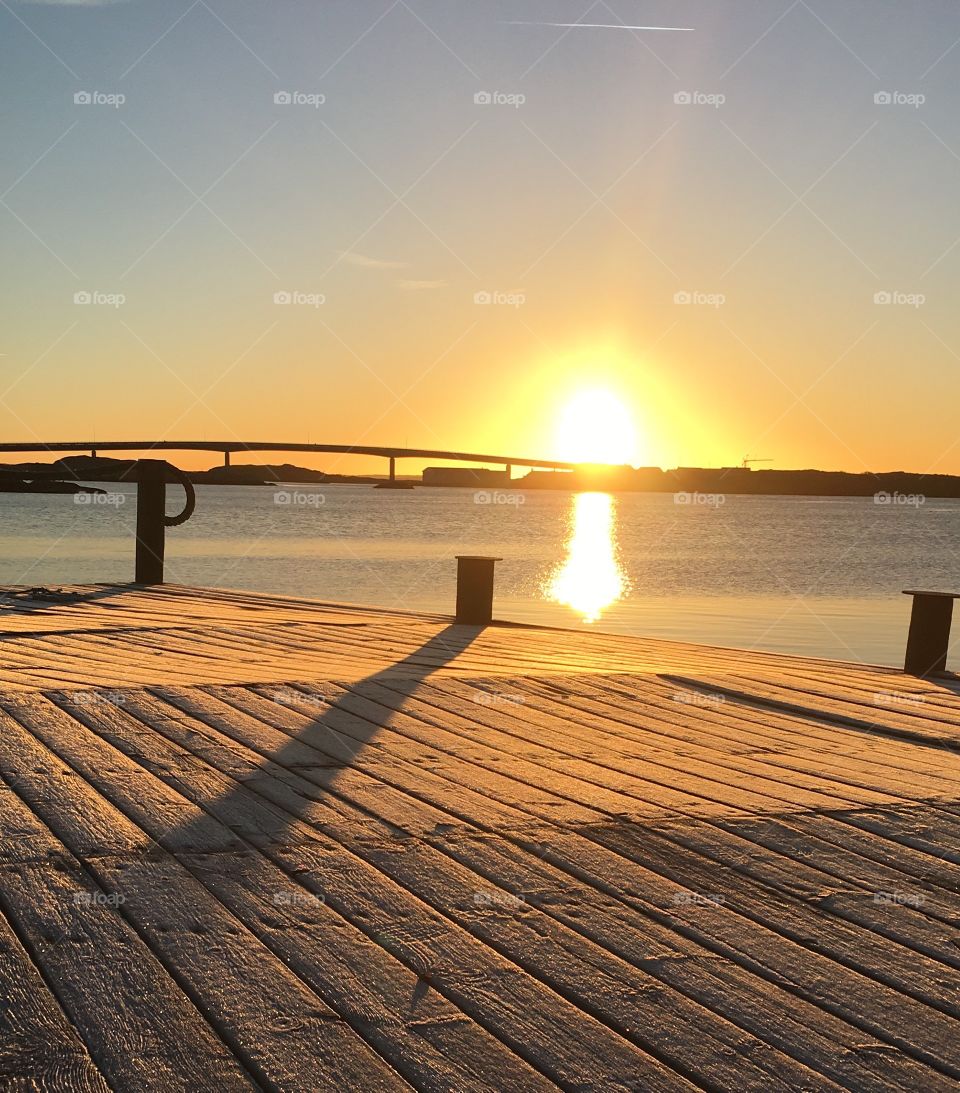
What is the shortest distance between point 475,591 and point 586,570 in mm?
38568

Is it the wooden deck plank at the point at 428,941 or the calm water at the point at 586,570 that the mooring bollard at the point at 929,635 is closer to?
the wooden deck plank at the point at 428,941

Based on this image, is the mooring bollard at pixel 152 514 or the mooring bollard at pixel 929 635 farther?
the mooring bollard at pixel 152 514

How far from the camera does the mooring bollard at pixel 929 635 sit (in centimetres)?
811

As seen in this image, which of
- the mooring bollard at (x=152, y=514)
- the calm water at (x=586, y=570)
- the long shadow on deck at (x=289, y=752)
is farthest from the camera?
the calm water at (x=586, y=570)

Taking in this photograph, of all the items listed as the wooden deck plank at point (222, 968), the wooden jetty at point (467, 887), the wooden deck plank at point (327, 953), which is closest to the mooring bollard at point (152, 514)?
the wooden jetty at point (467, 887)

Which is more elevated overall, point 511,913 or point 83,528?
point 511,913

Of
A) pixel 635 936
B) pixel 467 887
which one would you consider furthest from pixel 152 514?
pixel 635 936

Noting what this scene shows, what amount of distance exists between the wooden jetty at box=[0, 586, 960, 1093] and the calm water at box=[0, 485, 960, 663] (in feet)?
47.4

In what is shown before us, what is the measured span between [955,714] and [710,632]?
65.8ft

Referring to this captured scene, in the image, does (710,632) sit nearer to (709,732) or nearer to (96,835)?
(709,732)

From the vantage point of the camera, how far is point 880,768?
4875 mm

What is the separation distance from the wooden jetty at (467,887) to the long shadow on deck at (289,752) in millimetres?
18

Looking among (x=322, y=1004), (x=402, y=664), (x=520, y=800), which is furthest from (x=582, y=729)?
(x=322, y=1004)

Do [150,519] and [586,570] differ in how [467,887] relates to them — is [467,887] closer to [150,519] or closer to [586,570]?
[150,519]
